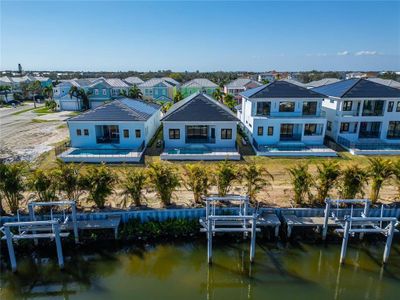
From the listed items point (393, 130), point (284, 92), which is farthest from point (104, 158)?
point (393, 130)

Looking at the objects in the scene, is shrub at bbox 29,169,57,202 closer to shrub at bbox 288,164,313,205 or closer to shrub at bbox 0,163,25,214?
shrub at bbox 0,163,25,214

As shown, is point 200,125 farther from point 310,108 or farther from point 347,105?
point 347,105

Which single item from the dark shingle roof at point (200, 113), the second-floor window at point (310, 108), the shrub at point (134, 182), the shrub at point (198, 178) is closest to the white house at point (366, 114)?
the second-floor window at point (310, 108)

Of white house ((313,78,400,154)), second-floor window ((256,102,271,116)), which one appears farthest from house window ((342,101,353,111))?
second-floor window ((256,102,271,116))

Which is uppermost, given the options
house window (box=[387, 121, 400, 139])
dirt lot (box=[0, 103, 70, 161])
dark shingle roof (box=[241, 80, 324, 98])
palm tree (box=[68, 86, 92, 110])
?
dark shingle roof (box=[241, 80, 324, 98])

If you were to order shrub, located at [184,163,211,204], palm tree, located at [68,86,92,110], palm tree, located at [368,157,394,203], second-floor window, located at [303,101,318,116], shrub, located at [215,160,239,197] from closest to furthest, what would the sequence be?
palm tree, located at [368,157,394,203] → shrub, located at [215,160,239,197] → shrub, located at [184,163,211,204] → second-floor window, located at [303,101,318,116] → palm tree, located at [68,86,92,110]

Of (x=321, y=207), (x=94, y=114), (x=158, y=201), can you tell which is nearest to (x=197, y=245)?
(x=158, y=201)

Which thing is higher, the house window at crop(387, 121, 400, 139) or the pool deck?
the house window at crop(387, 121, 400, 139)

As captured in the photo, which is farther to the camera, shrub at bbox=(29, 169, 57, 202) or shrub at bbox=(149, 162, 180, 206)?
shrub at bbox=(149, 162, 180, 206)
